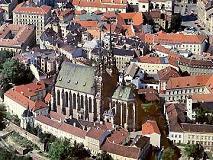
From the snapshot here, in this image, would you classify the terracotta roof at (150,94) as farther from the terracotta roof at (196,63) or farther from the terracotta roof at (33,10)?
the terracotta roof at (33,10)

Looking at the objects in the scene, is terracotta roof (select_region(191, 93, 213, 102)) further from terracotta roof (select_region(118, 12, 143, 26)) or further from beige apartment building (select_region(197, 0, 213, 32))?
beige apartment building (select_region(197, 0, 213, 32))

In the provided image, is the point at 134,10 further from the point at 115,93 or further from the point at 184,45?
the point at 115,93

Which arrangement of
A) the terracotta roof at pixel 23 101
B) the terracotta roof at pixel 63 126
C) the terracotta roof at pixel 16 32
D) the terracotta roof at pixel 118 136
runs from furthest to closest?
1. the terracotta roof at pixel 16 32
2. the terracotta roof at pixel 23 101
3. the terracotta roof at pixel 63 126
4. the terracotta roof at pixel 118 136

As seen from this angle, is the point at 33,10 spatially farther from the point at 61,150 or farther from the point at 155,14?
the point at 61,150

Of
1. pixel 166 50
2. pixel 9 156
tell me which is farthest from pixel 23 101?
pixel 166 50

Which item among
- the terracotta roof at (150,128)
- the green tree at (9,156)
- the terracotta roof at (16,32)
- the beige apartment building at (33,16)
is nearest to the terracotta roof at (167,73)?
the terracotta roof at (150,128)

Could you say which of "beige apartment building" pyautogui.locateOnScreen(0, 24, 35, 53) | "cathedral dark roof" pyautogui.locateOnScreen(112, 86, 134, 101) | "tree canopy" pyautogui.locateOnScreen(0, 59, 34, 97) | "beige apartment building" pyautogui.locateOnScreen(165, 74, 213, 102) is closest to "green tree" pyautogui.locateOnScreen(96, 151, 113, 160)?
"cathedral dark roof" pyautogui.locateOnScreen(112, 86, 134, 101)
